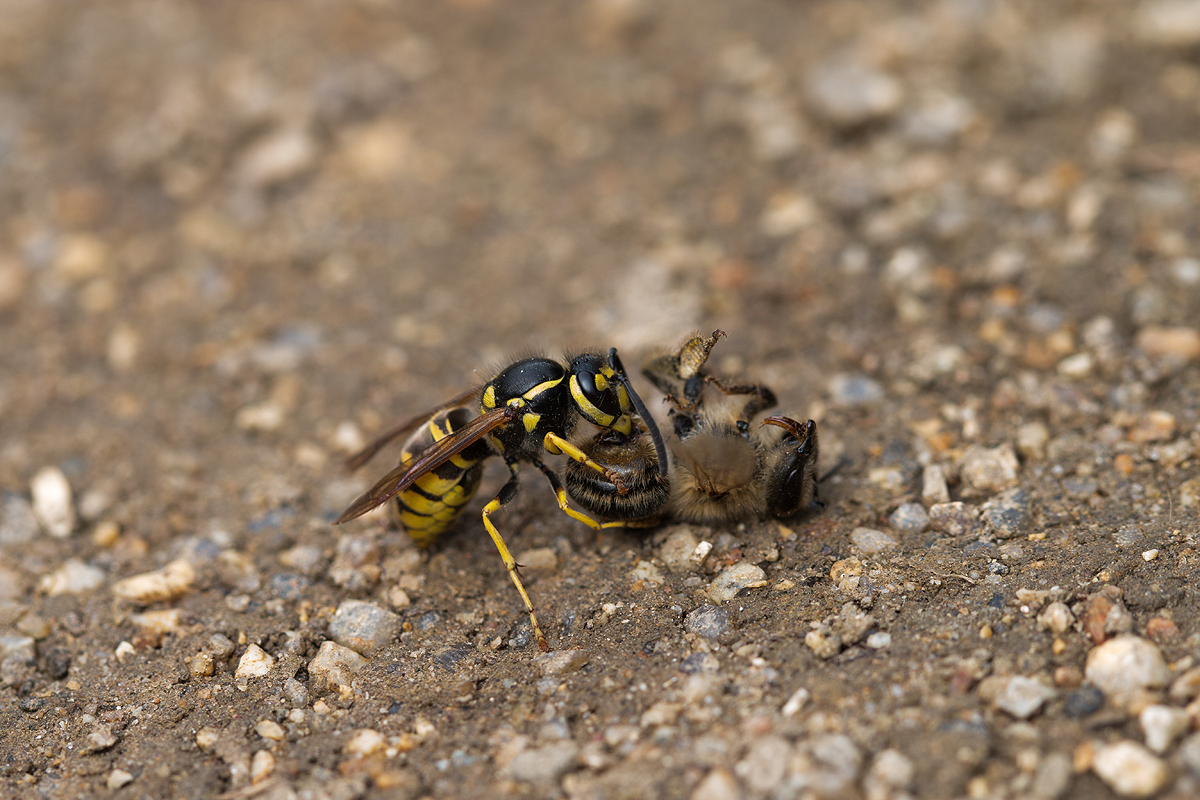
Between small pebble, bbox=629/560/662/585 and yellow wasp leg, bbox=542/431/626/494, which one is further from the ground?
yellow wasp leg, bbox=542/431/626/494

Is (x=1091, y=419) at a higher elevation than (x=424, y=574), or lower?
lower

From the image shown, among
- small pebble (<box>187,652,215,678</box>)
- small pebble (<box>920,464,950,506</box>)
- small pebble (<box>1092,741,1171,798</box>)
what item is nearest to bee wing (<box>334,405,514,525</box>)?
small pebble (<box>187,652,215,678</box>)

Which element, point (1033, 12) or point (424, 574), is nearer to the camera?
point (424, 574)

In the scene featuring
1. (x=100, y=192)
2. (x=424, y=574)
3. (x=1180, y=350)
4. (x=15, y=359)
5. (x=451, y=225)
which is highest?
(x=100, y=192)

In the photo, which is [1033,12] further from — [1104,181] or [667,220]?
[667,220]

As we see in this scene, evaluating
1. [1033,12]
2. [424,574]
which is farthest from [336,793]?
[1033,12]

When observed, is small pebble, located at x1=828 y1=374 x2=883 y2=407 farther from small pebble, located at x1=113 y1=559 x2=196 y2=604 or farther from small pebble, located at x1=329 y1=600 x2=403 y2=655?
small pebble, located at x1=113 y1=559 x2=196 y2=604

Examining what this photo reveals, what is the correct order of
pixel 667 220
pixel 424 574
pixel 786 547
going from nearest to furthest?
1. pixel 786 547
2. pixel 424 574
3. pixel 667 220
